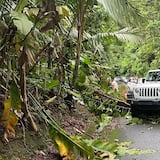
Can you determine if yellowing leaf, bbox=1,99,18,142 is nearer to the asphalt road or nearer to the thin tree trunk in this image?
the thin tree trunk

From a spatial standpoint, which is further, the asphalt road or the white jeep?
the white jeep

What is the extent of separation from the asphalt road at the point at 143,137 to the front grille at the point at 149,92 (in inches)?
33.5

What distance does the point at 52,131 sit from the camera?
17.2 feet

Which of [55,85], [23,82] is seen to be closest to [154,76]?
[55,85]

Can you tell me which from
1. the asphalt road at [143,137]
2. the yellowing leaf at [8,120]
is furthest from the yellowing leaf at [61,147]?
the asphalt road at [143,137]

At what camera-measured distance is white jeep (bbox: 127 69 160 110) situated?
10.8m

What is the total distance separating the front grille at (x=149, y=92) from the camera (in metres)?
10.9

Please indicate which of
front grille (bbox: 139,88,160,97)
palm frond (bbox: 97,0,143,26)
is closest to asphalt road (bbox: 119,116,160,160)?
front grille (bbox: 139,88,160,97)

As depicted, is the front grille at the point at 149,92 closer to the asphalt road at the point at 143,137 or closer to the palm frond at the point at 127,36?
the asphalt road at the point at 143,137

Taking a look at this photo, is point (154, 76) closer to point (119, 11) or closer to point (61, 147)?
point (61, 147)

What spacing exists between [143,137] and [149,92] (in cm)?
255

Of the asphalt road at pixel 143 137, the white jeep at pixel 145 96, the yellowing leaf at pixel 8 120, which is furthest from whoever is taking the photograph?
the white jeep at pixel 145 96

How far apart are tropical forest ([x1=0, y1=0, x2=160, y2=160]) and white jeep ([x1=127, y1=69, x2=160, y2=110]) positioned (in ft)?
1.00

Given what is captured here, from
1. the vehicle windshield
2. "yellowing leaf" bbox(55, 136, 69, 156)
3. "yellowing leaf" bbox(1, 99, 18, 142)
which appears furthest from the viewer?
the vehicle windshield
